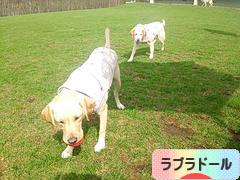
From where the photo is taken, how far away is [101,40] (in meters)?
15.3

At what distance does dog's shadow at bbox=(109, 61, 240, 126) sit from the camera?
7.13 meters

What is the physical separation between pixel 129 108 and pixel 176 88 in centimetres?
172

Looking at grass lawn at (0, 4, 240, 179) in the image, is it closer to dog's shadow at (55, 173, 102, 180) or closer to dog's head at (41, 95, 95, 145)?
dog's shadow at (55, 173, 102, 180)

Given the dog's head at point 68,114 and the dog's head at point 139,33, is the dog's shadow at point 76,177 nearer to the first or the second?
the dog's head at point 68,114

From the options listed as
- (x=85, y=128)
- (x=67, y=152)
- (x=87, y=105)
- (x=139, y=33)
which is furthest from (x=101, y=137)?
(x=139, y=33)

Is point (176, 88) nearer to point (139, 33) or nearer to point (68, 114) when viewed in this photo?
point (139, 33)

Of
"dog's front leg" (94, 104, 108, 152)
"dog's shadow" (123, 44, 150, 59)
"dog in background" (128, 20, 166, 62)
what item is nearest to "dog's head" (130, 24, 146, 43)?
"dog in background" (128, 20, 166, 62)

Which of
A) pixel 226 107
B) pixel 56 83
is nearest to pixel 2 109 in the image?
pixel 56 83

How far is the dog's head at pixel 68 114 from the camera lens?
411 cm

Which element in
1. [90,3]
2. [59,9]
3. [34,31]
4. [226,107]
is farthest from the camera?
[90,3]

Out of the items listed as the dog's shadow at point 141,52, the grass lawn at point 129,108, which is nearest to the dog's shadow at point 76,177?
the grass lawn at point 129,108

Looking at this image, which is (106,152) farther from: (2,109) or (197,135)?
(2,109)

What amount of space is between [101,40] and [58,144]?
33.3 ft

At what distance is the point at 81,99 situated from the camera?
4.29 metres
